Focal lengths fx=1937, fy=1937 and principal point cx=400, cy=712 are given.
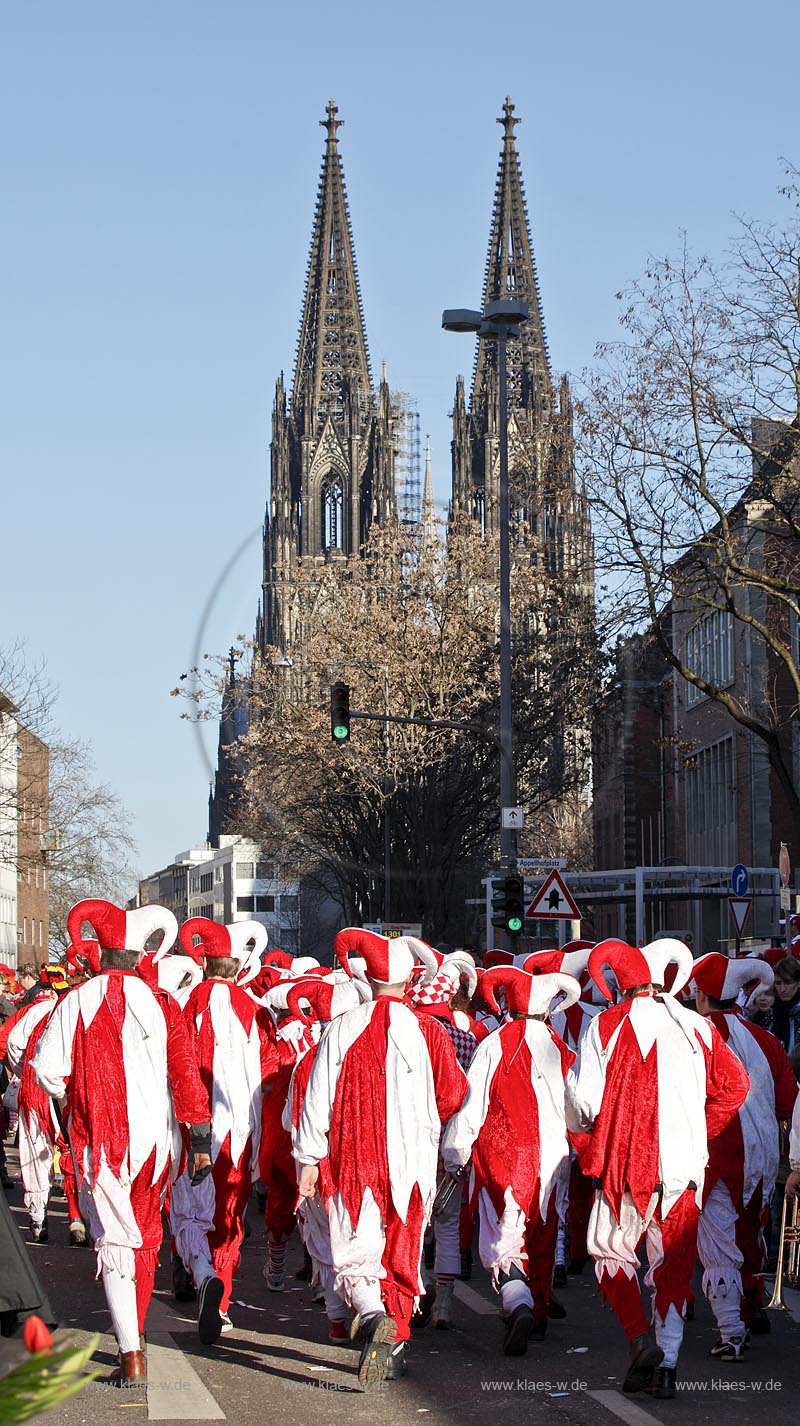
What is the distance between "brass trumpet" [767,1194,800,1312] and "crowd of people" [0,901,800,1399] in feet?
0.52

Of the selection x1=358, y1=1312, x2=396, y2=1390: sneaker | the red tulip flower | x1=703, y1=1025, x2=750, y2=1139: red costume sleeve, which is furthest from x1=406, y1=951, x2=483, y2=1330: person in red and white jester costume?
the red tulip flower

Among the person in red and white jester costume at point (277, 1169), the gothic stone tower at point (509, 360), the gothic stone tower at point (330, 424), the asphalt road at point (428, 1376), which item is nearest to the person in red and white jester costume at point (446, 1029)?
the asphalt road at point (428, 1376)

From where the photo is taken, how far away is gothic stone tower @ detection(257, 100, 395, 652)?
389 ft

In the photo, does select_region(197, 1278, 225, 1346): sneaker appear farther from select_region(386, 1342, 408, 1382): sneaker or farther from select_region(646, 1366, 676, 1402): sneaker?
select_region(646, 1366, 676, 1402): sneaker

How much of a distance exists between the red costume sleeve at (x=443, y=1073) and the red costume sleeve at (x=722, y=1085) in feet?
3.41

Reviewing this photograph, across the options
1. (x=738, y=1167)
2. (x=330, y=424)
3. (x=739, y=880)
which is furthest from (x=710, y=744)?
(x=330, y=424)

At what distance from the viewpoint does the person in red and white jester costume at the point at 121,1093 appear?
7.71m

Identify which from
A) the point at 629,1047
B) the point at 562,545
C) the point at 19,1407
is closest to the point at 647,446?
the point at 562,545

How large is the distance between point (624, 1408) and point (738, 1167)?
59.6 inches

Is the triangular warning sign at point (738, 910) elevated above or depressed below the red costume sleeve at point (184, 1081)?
above

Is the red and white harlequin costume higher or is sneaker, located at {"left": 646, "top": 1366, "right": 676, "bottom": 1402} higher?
the red and white harlequin costume

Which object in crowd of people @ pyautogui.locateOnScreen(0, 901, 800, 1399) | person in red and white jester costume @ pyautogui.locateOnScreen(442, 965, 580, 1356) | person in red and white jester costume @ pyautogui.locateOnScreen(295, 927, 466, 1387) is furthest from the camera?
person in red and white jester costume @ pyautogui.locateOnScreen(442, 965, 580, 1356)

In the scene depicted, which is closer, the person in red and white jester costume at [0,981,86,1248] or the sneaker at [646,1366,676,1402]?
the sneaker at [646,1366,676,1402]

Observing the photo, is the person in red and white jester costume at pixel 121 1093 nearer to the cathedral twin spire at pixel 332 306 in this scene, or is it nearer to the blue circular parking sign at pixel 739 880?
the blue circular parking sign at pixel 739 880
